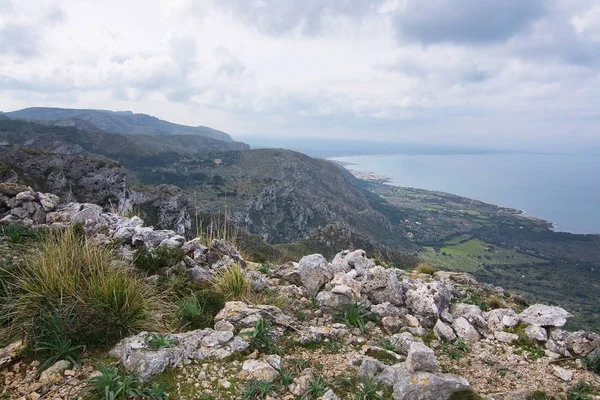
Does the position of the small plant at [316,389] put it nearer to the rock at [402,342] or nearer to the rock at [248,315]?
the rock at [248,315]

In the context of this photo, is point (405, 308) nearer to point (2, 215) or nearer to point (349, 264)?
point (349, 264)

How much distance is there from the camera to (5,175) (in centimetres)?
1541

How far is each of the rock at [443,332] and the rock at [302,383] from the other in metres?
3.01

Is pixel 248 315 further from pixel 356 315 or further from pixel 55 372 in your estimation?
pixel 55 372

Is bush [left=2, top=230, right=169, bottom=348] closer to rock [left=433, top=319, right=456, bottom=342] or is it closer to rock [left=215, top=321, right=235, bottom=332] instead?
rock [left=215, top=321, right=235, bottom=332]

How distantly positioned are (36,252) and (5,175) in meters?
14.1

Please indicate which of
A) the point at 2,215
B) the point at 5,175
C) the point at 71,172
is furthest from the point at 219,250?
the point at 71,172

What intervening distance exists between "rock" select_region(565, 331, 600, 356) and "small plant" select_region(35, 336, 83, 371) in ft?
23.9

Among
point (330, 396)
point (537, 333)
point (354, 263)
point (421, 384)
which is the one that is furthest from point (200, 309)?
point (537, 333)

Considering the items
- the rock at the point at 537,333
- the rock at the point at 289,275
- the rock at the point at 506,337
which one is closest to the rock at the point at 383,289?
the rock at the point at 289,275

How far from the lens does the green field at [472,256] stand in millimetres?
101938

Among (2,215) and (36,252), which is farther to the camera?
(2,215)

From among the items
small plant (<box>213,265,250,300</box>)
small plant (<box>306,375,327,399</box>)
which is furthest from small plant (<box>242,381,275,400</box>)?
small plant (<box>213,265,250,300</box>)

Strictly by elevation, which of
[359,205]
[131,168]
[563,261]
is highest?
[131,168]
